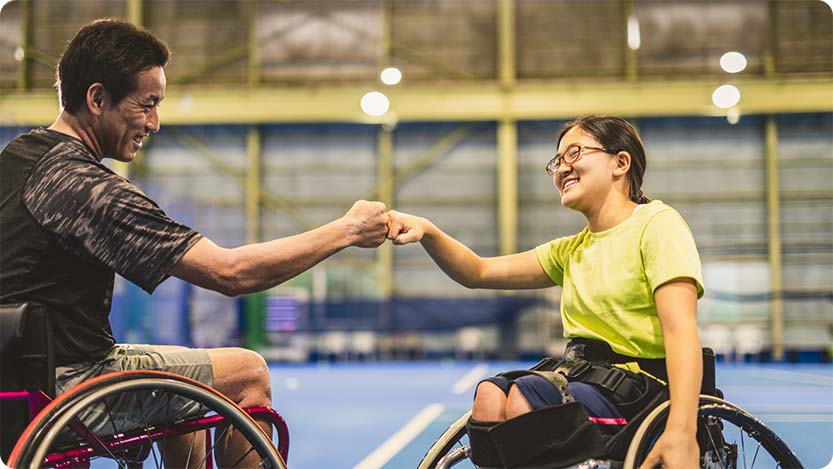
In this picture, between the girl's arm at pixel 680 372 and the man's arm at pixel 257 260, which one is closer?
the girl's arm at pixel 680 372

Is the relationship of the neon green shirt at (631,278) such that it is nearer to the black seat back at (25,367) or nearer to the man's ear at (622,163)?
the man's ear at (622,163)

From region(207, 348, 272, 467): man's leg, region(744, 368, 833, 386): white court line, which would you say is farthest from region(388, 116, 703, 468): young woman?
region(744, 368, 833, 386): white court line

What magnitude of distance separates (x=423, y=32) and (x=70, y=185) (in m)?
14.8

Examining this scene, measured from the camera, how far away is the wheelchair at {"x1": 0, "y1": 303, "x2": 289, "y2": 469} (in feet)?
5.89

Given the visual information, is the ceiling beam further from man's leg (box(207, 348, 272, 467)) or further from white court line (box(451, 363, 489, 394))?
man's leg (box(207, 348, 272, 467))

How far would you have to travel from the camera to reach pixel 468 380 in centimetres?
1016

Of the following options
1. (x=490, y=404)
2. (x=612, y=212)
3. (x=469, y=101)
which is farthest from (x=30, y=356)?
(x=469, y=101)

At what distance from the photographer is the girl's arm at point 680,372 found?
1.92 m

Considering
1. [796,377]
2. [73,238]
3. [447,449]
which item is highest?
[73,238]

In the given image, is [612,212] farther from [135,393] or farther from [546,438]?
[135,393]

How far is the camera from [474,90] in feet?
52.2

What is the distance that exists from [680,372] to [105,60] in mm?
1514

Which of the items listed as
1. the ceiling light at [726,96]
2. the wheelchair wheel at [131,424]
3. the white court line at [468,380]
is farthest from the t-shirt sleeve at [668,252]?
the ceiling light at [726,96]

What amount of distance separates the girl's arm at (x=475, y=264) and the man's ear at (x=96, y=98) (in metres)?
0.84
